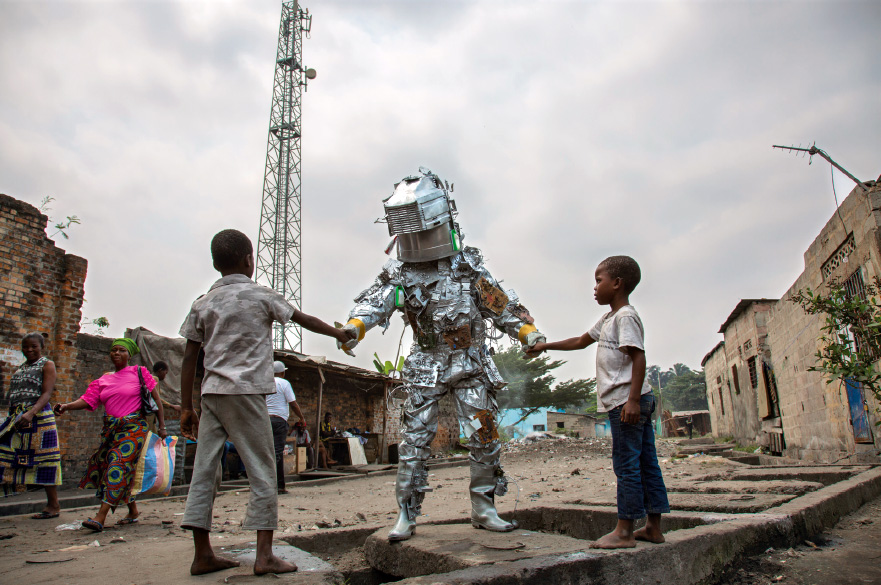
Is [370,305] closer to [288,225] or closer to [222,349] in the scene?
[222,349]

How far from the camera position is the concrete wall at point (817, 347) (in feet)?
22.2

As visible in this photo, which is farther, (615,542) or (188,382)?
(188,382)

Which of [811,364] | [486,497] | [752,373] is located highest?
[752,373]

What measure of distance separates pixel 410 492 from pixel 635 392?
137 centimetres

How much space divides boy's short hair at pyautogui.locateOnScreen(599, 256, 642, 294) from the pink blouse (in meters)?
3.99

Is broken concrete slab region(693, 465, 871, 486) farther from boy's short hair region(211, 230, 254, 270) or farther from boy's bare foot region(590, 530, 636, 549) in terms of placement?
boy's short hair region(211, 230, 254, 270)

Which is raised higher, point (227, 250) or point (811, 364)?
point (227, 250)

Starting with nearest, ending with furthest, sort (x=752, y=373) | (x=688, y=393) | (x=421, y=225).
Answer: (x=421, y=225) → (x=752, y=373) → (x=688, y=393)

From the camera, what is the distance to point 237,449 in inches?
98.9

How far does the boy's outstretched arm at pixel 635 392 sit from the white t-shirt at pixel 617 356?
2.0 inches

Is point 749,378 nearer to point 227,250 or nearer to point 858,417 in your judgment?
point 858,417

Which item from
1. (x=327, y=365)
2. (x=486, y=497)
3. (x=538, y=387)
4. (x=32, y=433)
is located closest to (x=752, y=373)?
A: (x=327, y=365)

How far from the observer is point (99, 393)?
4.68 m

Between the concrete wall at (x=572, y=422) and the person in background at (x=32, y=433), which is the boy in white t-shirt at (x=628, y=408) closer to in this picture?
the person in background at (x=32, y=433)
